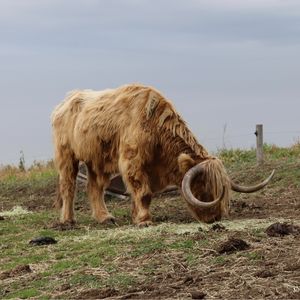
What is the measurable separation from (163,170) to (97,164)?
1223 mm

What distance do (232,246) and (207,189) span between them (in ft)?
9.73

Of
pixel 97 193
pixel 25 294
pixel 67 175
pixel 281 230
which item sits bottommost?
Answer: pixel 25 294

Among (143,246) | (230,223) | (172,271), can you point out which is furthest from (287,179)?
(172,271)

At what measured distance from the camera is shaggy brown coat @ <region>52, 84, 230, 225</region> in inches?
449

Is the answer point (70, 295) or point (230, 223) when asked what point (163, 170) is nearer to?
point (230, 223)

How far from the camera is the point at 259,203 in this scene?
1335 centimetres

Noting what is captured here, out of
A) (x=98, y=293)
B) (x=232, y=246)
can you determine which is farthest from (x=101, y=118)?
(x=98, y=293)

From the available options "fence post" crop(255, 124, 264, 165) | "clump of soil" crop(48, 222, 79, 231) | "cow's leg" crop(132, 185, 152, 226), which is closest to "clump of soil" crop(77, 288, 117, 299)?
"cow's leg" crop(132, 185, 152, 226)

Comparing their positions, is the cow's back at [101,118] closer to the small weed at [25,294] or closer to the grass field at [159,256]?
the grass field at [159,256]

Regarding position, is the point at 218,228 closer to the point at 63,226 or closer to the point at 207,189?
the point at 207,189

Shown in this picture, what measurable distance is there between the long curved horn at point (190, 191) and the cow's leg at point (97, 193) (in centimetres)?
198

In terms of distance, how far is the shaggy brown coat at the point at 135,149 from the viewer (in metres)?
11.4

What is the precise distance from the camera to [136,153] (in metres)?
11.8

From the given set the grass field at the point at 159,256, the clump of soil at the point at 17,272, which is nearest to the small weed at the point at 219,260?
the grass field at the point at 159,256
